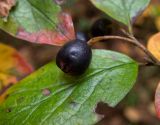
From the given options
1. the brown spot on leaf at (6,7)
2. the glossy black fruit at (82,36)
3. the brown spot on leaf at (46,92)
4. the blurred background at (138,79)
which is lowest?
the blurred background at (138,79)

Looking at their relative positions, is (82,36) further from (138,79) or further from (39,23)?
(138,79)

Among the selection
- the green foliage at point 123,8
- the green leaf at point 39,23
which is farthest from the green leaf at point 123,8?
the green leaf at point 39,23

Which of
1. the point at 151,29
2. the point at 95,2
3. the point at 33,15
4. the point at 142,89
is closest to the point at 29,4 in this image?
the point at 33,15

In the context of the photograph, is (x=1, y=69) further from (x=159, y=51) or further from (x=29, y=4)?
(x=159, y=51)

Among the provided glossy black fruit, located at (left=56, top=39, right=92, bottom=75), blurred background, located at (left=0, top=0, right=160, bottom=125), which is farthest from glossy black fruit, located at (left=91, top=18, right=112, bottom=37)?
blurred background, located at (left=0, top=0, right=160, bottom=125)

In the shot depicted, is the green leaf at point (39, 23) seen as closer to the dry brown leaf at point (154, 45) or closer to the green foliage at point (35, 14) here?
the green foliage at point (35, 14)

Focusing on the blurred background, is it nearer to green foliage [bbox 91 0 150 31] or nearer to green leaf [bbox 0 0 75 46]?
green foliage [bbox 91 0 150 31]
